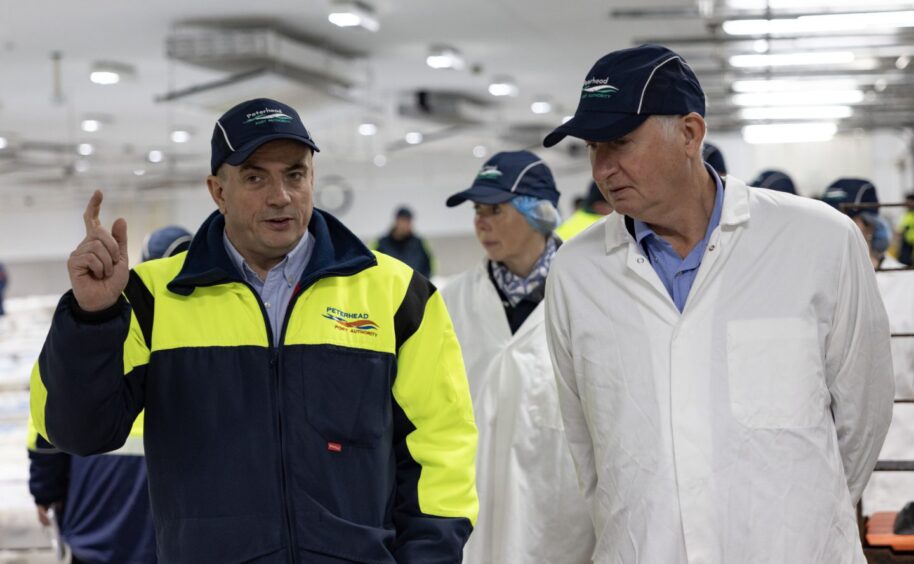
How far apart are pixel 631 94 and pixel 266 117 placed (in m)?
0.69

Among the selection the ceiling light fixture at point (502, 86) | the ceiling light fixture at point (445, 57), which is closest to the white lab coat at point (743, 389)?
the ceiling light fixture at point (445, 57)

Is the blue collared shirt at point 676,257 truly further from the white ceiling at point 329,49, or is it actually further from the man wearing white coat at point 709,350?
the white ceiling at point 329,49

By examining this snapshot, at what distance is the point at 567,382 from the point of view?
240cm

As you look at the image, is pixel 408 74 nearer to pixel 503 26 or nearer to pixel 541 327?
pixel 503 26

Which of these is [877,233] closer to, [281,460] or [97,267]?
[281,460]

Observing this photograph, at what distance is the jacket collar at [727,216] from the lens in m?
2.15

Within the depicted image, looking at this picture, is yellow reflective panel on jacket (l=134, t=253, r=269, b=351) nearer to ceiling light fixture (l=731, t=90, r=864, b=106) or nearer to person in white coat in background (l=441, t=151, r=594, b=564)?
person in white coat in background (l=441, t=151, r=594, b=564)

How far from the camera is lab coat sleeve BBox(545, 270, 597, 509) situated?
232 centimetres

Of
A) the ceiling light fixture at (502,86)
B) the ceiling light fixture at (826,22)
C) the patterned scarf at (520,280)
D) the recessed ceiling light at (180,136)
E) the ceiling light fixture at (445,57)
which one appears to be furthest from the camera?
the recessed ceiling light at (180,136)

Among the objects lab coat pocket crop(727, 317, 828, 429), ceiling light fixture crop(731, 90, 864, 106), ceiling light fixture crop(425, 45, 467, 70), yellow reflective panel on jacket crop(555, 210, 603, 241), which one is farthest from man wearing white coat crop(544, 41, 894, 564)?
ceiling light fixture crop(425, 45, 467, 70)

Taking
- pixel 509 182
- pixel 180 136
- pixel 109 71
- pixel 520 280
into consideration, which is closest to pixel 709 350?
pixel 520 280

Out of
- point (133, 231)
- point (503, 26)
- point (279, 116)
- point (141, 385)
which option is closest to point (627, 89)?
point (279, 116)

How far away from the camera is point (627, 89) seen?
2123 mm

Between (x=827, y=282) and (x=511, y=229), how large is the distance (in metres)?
1.45
